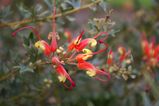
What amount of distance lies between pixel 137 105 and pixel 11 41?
923 mm

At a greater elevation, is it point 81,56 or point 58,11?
point 58,11

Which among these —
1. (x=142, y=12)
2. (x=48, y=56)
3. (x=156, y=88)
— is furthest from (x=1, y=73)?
(x=142, y=12)

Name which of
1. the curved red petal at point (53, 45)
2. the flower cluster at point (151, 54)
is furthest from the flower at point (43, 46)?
the flower cluster at point (151, 54)

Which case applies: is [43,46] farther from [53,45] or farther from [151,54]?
[151,54]

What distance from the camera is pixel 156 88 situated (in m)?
2.14

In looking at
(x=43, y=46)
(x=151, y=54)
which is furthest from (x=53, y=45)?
(x=151, y=54)

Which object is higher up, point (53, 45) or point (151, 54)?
point (53, 45)

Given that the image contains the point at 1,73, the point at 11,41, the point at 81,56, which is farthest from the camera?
the point at 11,41

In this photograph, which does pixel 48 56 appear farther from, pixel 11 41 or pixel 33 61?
pixel 11 41

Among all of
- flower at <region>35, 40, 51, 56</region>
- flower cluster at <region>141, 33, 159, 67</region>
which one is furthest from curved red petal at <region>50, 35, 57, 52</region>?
flower cluster at <region>141, 33, 159, 67</region>

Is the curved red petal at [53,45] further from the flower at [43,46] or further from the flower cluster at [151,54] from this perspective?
the flower cluster at [151,54]

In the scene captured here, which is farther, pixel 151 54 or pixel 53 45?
pixel 151 54

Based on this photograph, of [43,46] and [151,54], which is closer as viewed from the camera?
[43,46]

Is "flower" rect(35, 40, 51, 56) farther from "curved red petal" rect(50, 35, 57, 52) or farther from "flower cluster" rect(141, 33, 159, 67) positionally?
"flower cluster" rect(141, 33, 159, 67)
